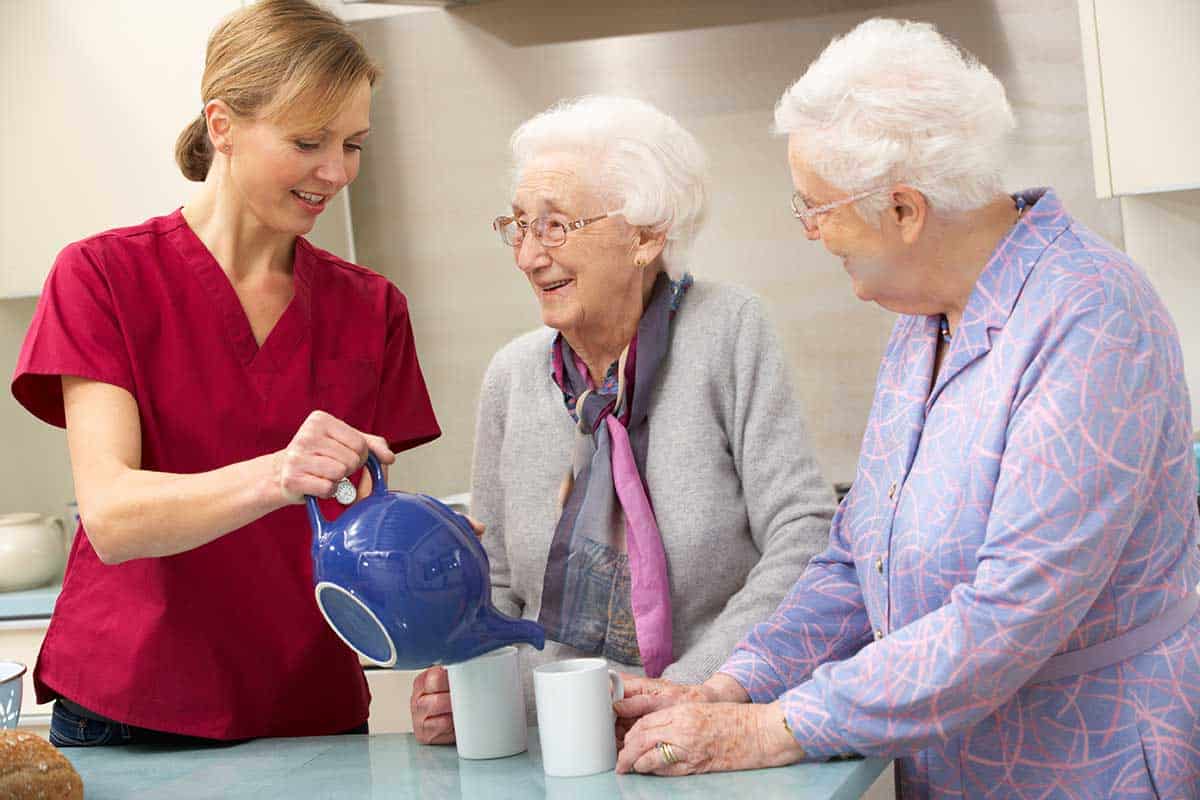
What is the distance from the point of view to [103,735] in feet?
4.59

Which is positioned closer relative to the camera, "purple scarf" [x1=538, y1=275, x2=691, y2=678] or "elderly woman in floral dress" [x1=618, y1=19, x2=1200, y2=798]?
"elderly woman in floral dress" [x1=618, y1=19, x2=1200, y2=798]

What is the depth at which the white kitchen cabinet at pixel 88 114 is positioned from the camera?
2650mm

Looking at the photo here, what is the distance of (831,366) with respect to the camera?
277 centimetres

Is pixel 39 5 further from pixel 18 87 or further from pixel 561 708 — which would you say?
Answer: pixel 561 708

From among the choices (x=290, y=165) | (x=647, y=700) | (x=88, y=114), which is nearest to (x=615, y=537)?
(x=647, y=700)

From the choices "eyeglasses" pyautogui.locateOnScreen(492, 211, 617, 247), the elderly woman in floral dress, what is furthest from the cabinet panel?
the elderly woman in floral dress

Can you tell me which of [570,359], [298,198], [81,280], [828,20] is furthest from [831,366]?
[81,280]

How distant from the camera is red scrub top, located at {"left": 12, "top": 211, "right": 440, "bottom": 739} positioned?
1395 mm

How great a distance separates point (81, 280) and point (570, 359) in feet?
1.83

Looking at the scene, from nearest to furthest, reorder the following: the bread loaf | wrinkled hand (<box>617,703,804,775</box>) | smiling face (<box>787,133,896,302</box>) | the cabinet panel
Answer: the bread loaf
wrinkled hand (<box>617,703,804,775</box>)
smiling face (<box>787,133,896,302</box>)
the cabinet panel

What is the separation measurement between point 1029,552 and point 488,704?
19.1 inches

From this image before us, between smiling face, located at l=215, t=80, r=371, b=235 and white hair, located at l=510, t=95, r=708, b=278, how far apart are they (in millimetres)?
219

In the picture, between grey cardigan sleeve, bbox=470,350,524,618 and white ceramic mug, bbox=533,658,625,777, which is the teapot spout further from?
grey cardigan sleeve, bbox=470,350,524,618

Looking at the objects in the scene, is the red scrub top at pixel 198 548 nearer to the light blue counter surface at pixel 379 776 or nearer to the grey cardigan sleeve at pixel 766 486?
the light blue counter surface at pixel 379 776
